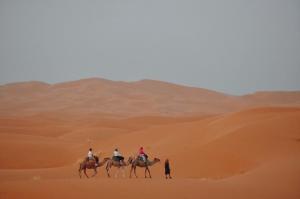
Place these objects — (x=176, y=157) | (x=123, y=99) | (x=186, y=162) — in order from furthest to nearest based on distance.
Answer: (x=123, y=99) → (x=176, y=157) → (x=186, y=162)

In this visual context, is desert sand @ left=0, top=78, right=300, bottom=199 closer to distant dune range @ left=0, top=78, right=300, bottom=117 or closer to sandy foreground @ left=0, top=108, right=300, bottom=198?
sandy foreground @ left=0, top=108, right=300, bottom=198

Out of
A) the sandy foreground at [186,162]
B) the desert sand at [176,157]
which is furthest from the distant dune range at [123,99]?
the sandy foreground at [186,162]

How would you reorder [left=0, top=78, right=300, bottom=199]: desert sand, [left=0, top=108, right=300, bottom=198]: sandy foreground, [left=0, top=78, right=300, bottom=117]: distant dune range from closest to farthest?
[left=0, top=108, right=300, bottom=198]: sandy foreground → [left=0, top=78, right=300, bottom=199]: desert sand → [left=0, top=78, right=300, bottom=117]: distant dune range

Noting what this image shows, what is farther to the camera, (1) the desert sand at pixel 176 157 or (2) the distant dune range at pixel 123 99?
(2) the distant dune range at pixel 123 99

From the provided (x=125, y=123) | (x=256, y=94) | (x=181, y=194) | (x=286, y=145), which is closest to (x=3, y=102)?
(x=125, y=123)

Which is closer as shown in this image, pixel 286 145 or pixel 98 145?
pixel 286 145

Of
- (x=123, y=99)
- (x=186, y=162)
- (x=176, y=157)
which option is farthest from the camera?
(x=123, y=99)

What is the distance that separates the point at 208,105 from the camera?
382 feet

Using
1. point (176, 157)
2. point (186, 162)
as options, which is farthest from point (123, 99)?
point (186, 162)

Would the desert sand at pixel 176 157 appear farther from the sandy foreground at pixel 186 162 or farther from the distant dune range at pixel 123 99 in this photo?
the distant dune range at pixel 123 99


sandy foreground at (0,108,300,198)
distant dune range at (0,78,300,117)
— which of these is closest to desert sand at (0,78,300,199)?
sandy foreground at (0,108,300,198)

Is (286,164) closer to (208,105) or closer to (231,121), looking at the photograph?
(231,121)

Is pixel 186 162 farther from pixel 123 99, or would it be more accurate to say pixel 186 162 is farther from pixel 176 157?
pixel 123 99

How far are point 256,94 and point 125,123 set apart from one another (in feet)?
295
